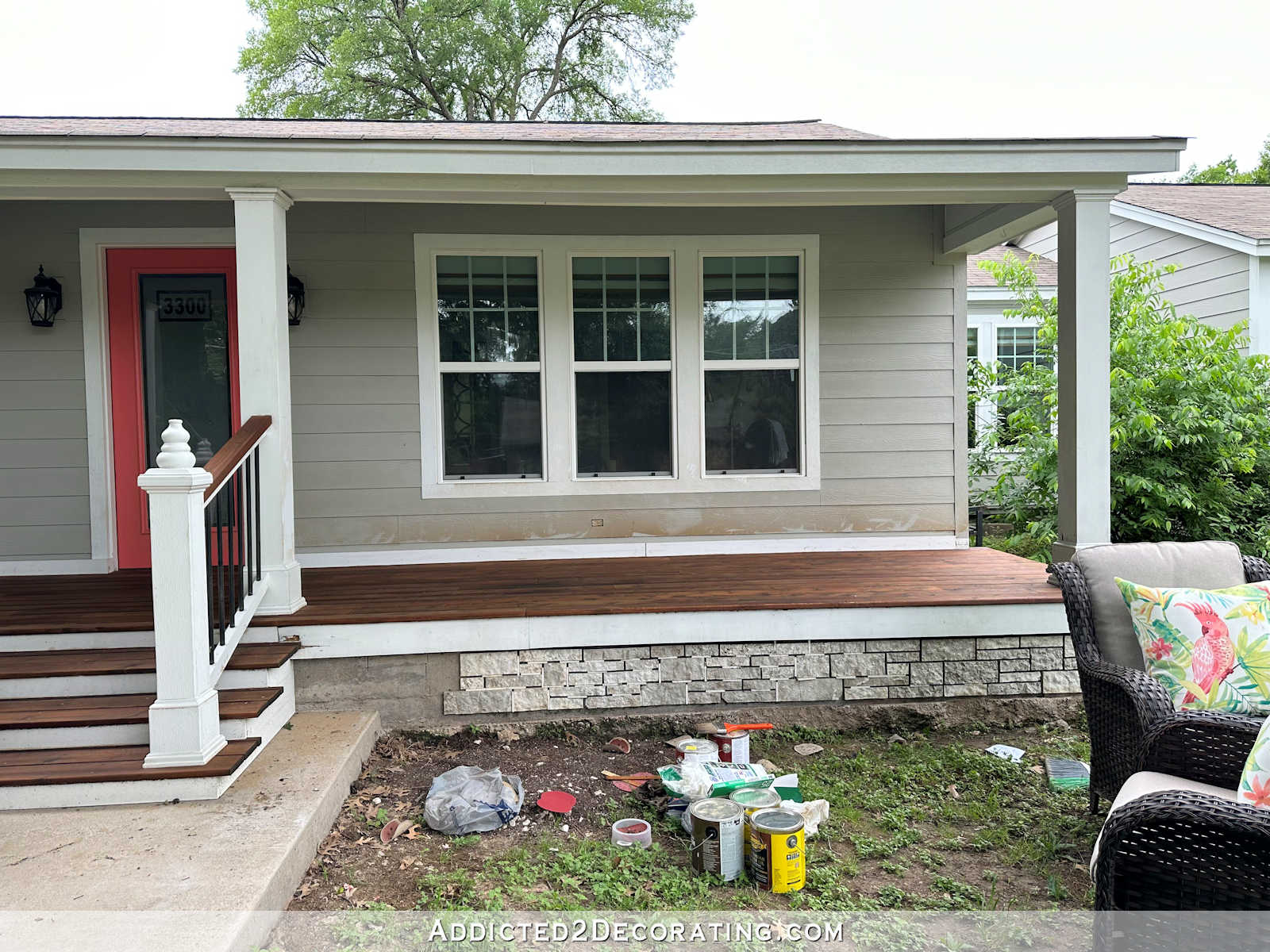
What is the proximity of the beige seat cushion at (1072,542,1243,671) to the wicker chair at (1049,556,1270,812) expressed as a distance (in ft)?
0.10

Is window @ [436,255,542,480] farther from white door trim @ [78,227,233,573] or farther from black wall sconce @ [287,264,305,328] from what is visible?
white door trim @ [78,227,233,573]

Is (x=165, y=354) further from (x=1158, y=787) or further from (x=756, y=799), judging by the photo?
(x=1158, y=787)

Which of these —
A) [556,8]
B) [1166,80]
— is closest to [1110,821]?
[556,8]

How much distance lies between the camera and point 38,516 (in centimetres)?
489

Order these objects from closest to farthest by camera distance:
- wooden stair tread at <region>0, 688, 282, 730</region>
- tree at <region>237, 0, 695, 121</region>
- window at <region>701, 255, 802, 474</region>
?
wooden stair tread at <region>0, 688, 282, 730</region>
window at <region>701, 255, 802, 474</region>
tree at <region>237, 0, 695, 121</region>

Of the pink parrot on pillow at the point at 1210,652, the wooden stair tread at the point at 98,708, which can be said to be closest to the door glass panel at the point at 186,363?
the wooden stair tread at the point at 98,708

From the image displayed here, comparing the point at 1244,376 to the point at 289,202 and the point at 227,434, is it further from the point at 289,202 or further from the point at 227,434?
the point at 227,434

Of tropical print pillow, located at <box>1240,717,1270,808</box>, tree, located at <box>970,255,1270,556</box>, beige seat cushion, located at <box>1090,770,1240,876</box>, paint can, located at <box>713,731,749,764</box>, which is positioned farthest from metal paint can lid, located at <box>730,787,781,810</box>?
tree, located at <box>970,255,1270,556</box>

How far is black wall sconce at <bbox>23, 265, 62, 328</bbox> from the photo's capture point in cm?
473

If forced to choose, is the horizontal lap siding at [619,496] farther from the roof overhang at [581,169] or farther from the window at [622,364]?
the roof overhang at [581,169]

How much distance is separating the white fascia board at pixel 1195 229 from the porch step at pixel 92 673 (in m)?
8.02

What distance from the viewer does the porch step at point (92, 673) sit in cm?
324

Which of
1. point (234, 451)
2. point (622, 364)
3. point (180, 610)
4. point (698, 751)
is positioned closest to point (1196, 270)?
point (622, 364)

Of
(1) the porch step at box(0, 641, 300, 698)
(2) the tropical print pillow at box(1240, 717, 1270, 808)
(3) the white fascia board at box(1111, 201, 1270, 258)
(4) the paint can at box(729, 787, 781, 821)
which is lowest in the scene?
(4) the paint can at box(729, 787, 781, 821)
